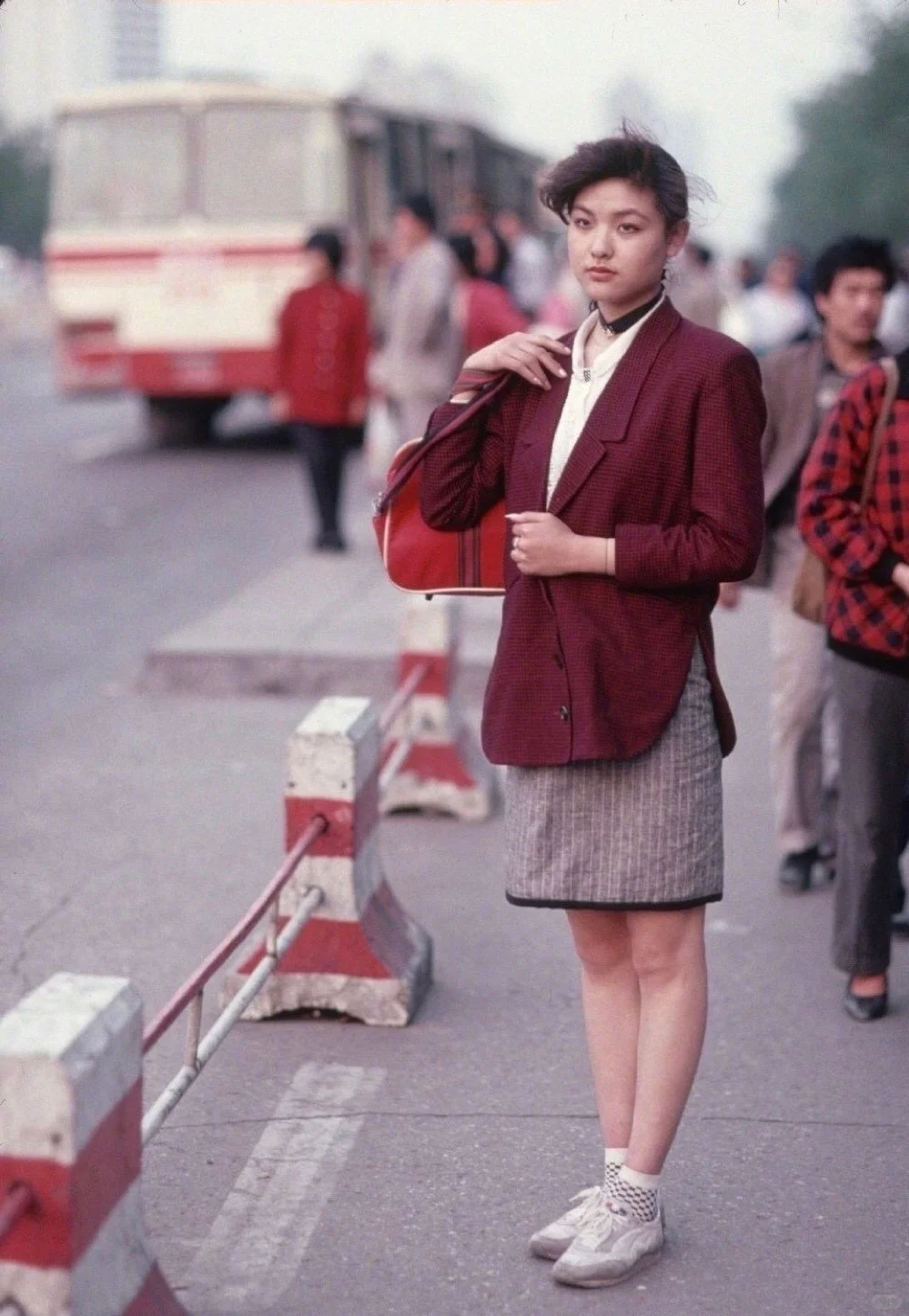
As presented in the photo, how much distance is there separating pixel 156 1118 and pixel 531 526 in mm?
1156

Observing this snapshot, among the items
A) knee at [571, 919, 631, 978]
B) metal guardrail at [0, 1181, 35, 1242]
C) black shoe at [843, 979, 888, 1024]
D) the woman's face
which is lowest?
black shoe at [843, 979, 888, 1024]

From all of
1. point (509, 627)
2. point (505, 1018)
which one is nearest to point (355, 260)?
point (505, 1018)

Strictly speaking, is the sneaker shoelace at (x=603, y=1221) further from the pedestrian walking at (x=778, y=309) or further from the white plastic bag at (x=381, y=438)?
the pedestrian walking at (x=778, y=309)

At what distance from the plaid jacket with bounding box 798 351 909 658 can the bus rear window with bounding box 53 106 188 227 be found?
15.3 m

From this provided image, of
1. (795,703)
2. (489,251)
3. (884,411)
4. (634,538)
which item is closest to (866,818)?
(884,411)

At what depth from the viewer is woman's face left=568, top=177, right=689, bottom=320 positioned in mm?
3354

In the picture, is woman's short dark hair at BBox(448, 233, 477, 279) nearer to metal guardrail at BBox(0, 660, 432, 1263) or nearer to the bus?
the bus

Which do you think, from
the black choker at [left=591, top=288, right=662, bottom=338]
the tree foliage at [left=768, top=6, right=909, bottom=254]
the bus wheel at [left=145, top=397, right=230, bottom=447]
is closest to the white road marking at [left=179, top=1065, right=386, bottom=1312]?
the black choker at [left=591, top=288, right=662, bottom=338]

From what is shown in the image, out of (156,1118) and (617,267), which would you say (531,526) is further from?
(156,1118)

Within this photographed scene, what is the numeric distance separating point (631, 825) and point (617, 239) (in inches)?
37.2

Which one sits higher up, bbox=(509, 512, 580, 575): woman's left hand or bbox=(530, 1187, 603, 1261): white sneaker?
bbox=(509, 512, 580, 575): woman's left hand

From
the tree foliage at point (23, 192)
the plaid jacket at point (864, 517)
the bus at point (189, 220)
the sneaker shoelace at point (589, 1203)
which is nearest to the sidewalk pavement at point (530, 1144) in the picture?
the sneaker shoelace at point (589, 1203)

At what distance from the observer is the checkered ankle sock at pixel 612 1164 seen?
361cm

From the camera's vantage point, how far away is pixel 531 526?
3.39 m
